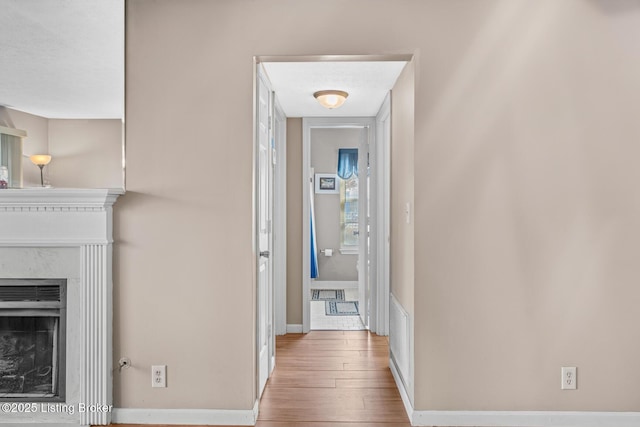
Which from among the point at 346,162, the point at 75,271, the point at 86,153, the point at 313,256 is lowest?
the point at 313,256

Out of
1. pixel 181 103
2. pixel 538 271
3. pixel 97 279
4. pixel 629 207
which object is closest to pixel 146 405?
pixel 97 279

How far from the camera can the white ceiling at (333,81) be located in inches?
114

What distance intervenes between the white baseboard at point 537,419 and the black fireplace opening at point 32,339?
213 centimetres

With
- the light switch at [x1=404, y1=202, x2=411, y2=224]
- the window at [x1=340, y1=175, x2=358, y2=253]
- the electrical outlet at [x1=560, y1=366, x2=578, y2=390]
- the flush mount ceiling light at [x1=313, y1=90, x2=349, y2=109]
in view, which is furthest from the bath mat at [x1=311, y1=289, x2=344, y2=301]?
the electrical outlet at [x1=560, y1=366, x2=578, y2=390]

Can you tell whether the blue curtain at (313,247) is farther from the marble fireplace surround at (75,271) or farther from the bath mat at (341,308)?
the marble fireplace surround at (75,271)

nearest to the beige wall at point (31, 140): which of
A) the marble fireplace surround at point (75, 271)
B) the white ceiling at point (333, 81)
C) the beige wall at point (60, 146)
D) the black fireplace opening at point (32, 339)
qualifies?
the beige wall at point (60, 146)

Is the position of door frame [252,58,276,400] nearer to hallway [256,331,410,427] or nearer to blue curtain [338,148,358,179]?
hallway [256,331,410,427]

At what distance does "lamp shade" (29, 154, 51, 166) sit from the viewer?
2457 millimetres

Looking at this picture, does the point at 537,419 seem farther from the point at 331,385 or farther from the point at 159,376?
the point at 159,376

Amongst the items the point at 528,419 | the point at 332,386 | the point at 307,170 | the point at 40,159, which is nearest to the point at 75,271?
the point at 40,159

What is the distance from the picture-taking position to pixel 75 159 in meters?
2.47

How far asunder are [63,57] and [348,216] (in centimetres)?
496

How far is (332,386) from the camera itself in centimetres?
312

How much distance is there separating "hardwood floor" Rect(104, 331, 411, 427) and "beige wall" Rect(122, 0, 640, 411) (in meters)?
0.33
